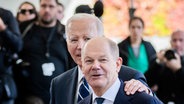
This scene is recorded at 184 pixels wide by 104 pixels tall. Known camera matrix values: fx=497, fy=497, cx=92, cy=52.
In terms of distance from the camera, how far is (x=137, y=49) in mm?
5250

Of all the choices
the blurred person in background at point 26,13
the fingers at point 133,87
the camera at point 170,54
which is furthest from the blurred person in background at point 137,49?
the fingers at point 133,87

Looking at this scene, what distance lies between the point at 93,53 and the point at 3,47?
93.0 inches

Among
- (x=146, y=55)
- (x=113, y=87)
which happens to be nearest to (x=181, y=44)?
(x=146, y=55)

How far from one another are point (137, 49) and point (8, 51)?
5.01 ft

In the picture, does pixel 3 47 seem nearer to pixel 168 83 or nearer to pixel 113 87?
pixel 168 83

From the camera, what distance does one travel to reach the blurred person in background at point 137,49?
5.17 meters

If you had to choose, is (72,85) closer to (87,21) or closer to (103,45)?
(87,21)

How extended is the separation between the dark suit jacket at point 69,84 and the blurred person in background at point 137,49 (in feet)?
8.51

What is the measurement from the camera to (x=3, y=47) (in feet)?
14.0

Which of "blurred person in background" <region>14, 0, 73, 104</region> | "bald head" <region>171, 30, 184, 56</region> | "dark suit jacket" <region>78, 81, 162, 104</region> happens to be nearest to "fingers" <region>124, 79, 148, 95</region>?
"dark suit jacket" <region>78, 81, 162, 104</region>

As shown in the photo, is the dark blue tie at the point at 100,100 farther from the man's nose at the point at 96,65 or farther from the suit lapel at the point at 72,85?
the suit lapel at the point at 72,85

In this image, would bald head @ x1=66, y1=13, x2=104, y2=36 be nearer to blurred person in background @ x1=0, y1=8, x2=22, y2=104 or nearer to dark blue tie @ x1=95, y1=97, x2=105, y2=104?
dark blue tie @ x1=95, y1=97, x2=105, y2=104

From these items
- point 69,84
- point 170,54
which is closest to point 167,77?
point 170,54

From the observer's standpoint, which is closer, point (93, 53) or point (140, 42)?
point (93, 53)
